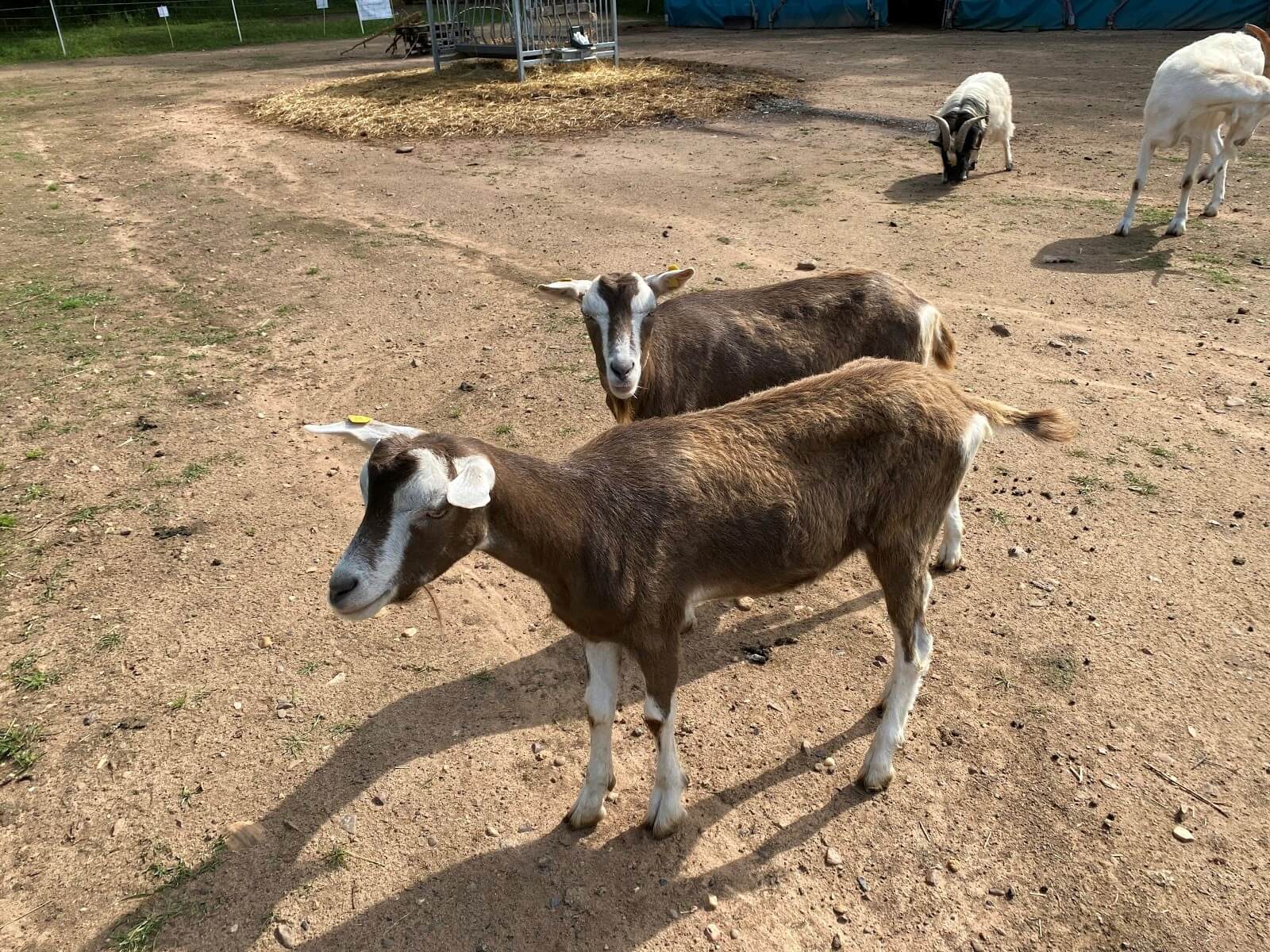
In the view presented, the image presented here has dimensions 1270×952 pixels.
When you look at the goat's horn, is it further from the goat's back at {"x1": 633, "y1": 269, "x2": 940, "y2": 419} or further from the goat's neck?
the goat's neck

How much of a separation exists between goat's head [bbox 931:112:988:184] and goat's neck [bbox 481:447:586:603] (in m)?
11.4

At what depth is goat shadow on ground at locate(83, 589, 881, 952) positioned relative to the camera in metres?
3.32

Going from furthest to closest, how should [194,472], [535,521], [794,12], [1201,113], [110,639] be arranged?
[794,12], [1201,113], [194,472], [110,639], [535,521]

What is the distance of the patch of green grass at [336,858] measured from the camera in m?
3.54

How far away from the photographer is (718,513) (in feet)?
11.6

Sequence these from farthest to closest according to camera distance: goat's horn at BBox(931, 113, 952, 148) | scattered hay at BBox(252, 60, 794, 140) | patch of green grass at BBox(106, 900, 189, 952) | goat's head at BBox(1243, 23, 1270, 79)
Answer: scattered hay at BBox(252, 60, 794, 140)
goat's horn at BBox(931, 113, 952, 148)
goat's head at BBox(1243, 23, 1270, 79)
patch of green grass at BBox(106, 900, 189, 952)


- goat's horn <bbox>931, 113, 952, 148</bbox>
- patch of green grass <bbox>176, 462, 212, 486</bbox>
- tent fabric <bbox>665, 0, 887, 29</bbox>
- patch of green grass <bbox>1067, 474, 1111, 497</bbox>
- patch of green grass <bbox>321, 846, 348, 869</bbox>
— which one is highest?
tent fabric <bbox>665, 0, 887, 29</bbox>

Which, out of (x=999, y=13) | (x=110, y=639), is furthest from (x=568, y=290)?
(x=999, y=13)

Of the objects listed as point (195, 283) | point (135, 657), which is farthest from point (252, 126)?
point (135, 657)

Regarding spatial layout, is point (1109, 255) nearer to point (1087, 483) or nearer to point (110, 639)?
point (1087, 483)

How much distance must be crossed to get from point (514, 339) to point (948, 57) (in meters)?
20.0

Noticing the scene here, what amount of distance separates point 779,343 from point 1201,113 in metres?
8.10

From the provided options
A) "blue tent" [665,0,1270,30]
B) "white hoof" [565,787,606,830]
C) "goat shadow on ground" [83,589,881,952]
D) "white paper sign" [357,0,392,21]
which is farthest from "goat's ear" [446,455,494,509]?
"white paper sign" [357,0,392,21]

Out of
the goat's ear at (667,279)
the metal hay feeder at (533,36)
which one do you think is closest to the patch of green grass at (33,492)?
the goat's ear at (667,279)
